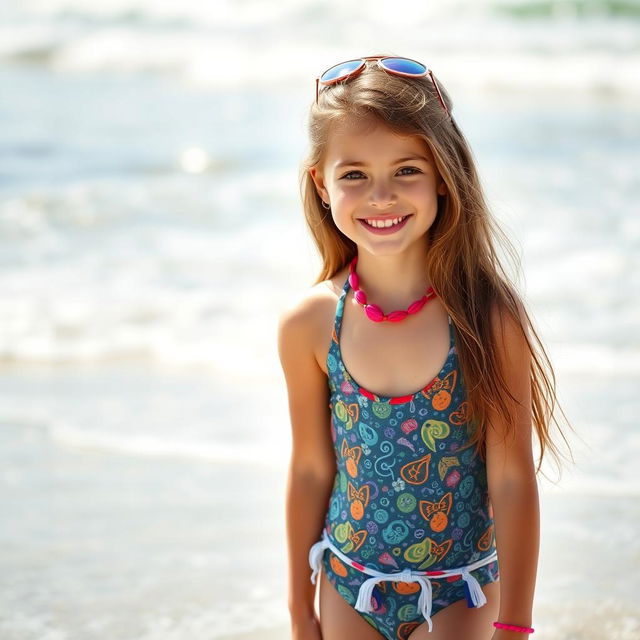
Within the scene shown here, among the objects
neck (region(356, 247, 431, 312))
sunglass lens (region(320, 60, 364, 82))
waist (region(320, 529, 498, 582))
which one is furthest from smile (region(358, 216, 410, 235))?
waist (region(320, 529, 498, 582))

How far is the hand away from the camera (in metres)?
2.48

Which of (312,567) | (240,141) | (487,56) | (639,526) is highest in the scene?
(487,56)

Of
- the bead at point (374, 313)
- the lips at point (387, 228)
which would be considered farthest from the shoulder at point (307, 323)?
the lips at point (387, 228)

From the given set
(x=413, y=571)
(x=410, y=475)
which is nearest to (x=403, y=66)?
(x=410, y=475)

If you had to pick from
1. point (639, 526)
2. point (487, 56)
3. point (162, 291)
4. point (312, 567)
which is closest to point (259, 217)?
point (162, 291)

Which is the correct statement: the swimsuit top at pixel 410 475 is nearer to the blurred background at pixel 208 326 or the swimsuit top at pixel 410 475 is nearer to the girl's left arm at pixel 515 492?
the girl's left arm at pixel 515 492

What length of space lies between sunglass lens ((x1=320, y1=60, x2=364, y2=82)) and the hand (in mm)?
1173

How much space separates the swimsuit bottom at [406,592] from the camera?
2369mm

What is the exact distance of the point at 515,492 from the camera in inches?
90.6

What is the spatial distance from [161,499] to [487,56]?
42.8ft

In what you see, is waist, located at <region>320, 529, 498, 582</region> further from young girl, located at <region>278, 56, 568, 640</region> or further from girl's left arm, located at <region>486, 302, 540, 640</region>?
girl's left arm, located at <region>486, 302, 540, 640</region>

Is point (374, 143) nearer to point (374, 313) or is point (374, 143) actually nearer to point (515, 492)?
point (374, 313)

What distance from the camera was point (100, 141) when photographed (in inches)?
454

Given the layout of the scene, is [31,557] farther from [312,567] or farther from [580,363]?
[580,363]
